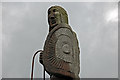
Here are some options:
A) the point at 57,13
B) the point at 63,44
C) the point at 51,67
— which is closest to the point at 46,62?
the point at 51,67

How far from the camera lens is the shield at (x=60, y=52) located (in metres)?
10.7

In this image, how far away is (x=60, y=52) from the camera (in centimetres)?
1102

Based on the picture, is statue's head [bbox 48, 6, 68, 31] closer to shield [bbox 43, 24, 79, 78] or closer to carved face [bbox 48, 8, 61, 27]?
carved face [bbox 48, 8, 61, 27]

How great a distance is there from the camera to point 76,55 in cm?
1169

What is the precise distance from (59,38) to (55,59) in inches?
35.9

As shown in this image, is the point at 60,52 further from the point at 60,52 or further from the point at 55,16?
the point at 55,16

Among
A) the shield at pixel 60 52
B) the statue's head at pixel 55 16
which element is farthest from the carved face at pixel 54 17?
the shield at pixel 60 52

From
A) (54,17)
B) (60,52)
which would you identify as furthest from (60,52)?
(54,17)

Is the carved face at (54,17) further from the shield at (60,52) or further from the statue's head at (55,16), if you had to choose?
the shield at (60,52)

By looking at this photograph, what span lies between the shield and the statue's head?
0.44 metres

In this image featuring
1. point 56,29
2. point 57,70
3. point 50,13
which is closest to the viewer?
point 57,70

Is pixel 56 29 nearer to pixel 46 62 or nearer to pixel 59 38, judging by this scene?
pixel 59 38

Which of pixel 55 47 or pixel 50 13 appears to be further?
pixel 50 13

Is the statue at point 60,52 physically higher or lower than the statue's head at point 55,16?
lower
